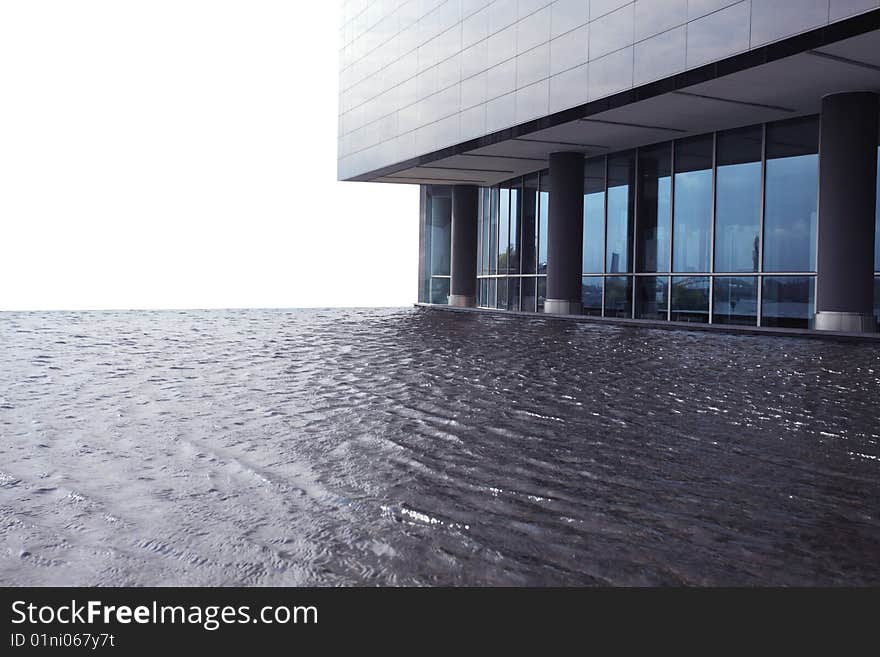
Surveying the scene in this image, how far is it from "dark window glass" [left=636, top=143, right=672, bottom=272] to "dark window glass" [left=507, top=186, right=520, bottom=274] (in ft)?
23.4

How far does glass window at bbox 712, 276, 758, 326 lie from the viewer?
19688 mm

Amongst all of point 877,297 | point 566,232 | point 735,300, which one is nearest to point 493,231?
point 566,232

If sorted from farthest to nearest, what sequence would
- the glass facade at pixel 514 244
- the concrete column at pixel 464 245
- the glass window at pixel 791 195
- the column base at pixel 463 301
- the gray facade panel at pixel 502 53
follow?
the column base at pixel 463 301, the concrete column at pixel 464 245, the glass facade at pixel 514 244, the glass window at pixel 791 195, the gray facade panel at pixel 502 53

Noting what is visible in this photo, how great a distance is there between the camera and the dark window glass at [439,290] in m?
36.7

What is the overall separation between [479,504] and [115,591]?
1.91 metres

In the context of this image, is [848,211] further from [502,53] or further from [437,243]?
[437,243]

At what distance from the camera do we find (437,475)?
15.9 ft

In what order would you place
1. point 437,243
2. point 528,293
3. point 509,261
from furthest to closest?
point 437,243 < point 509,261 < point 528,293

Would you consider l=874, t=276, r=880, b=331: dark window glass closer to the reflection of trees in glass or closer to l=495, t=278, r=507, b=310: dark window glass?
the reflection of trees in glass

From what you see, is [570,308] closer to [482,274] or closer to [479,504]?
[482,274]

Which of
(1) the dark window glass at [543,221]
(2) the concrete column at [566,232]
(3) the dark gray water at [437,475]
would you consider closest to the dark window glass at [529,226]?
(1) the dark window glass at [543,221]

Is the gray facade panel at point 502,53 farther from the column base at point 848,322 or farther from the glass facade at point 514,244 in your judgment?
the column base at point 848,322

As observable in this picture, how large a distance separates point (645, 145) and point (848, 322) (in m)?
9.36

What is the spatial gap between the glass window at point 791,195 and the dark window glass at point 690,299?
1.99 metres
